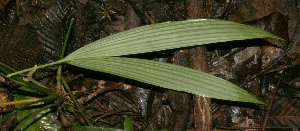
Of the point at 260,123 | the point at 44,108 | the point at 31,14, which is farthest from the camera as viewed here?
the point at 31,14

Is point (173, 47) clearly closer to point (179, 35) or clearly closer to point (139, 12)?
point (179, 35)

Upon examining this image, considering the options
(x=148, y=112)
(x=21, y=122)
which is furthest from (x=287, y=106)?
(x=21, y=122)

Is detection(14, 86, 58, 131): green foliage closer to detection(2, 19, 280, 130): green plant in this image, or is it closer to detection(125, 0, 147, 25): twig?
detection(2, 19, 280, 130): green plant

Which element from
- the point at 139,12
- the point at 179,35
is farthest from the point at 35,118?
the point at 179,35

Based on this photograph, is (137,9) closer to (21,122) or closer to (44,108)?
(44,108)

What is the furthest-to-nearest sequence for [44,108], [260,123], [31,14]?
[31,14] < [260,123] < [44,108]

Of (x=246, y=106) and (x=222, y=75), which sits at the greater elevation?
(x=222, y=75)

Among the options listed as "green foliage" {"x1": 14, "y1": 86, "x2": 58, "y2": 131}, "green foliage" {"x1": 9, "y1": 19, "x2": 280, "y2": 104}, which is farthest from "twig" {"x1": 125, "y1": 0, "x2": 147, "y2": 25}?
"green foliage" {"x1": 14, "y1": 86, "x2": 58, "y2": 131}

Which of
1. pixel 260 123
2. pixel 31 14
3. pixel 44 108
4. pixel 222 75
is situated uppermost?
pixel 31 14
